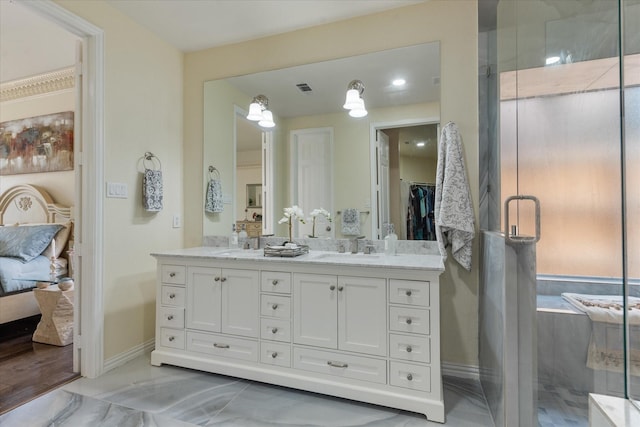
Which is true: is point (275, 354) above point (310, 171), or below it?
below

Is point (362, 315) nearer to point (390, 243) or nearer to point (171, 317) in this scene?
point (390, 243)

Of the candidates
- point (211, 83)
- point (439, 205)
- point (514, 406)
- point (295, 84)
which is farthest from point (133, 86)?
point (514, 406)

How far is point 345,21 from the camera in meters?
2.52

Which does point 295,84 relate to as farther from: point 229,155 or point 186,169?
point 186,169

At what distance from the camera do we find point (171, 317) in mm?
2342

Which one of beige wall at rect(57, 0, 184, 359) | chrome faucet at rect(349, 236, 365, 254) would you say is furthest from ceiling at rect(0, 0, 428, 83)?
chrome faucet at rect(349, 236, 365, 254)

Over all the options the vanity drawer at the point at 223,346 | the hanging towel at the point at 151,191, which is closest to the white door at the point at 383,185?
the vanity drawer at the point at 223,346

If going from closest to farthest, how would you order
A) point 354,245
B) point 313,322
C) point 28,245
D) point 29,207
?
point 313,322 → point 354,245 → point 28,245 → point 29,207

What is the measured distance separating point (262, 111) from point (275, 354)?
1.96 meters

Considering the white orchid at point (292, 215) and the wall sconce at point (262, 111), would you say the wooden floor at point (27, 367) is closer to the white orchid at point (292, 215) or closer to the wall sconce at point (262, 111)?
the white orchid at point (292, 215)

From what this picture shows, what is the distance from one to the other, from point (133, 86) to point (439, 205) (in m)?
2.52

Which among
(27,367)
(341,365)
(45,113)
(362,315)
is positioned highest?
(45,113)

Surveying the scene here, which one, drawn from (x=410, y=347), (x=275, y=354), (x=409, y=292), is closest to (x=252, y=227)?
(x=275, y=354)

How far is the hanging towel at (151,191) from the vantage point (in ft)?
8.42
